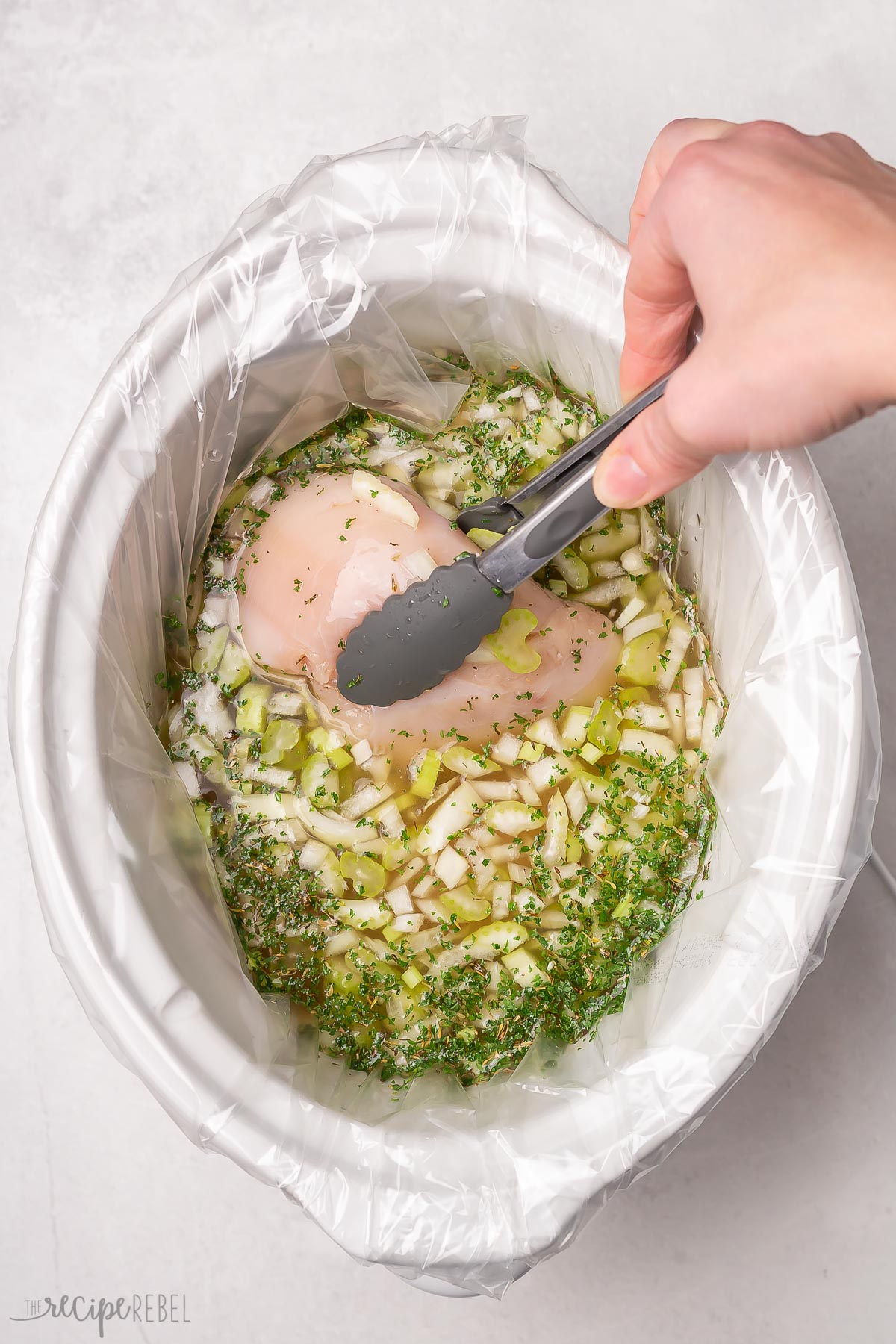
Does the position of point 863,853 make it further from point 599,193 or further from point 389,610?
point 599,193

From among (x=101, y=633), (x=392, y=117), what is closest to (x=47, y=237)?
(x=392, y=117)

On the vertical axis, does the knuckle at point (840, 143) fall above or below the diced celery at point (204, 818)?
above

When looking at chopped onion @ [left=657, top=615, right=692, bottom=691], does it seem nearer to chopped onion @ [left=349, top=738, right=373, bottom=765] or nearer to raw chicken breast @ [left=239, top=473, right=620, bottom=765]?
raw chicken breast @ [left=239, top=473, right=620, bottom=765]

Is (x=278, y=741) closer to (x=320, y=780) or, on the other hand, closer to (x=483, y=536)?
(x=320, y=780)

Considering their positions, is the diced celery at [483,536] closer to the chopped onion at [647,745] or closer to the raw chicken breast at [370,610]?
the raw chicken breast at [370,610]

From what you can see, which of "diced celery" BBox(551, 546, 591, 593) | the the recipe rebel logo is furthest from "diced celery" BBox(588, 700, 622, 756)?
the the recipe rebel logo

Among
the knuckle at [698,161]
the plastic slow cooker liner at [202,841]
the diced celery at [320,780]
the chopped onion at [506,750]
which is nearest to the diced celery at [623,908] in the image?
the plastic slow cooker liner at [202,841]

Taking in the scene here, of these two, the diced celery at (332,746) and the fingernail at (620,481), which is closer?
the fingernail at (620,481)
